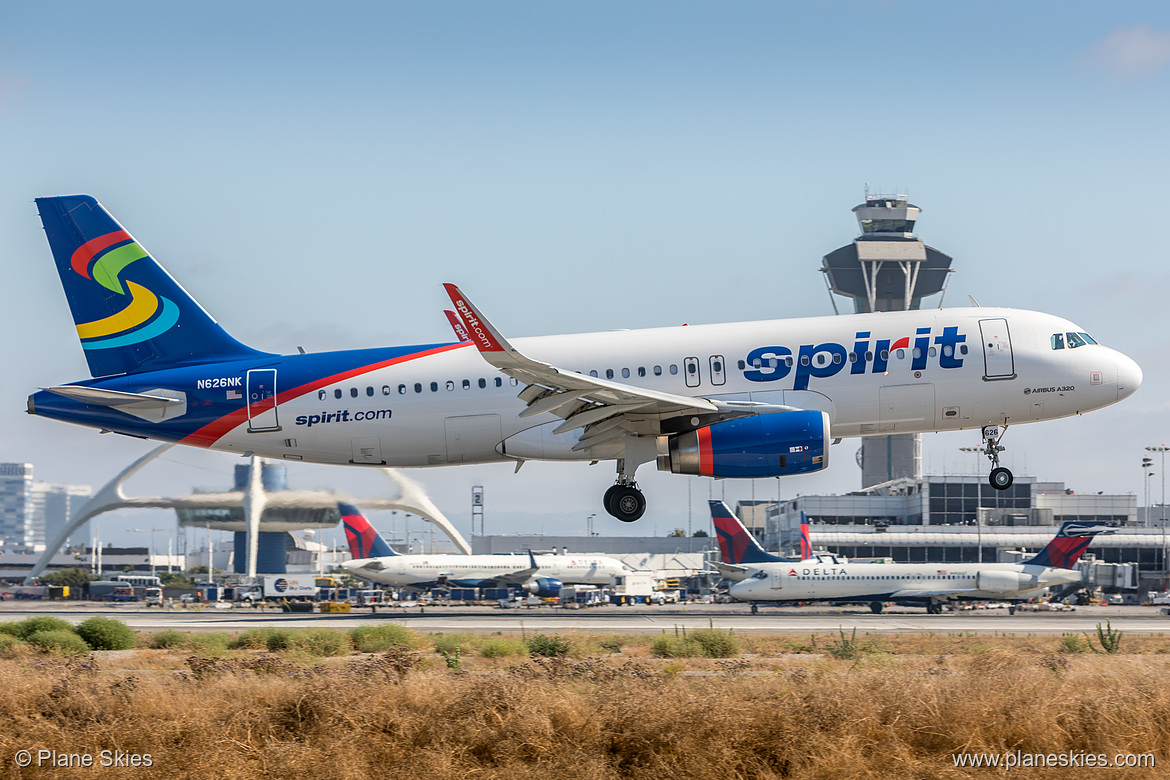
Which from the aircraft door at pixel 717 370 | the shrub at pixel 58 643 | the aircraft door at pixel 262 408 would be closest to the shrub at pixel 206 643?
the shrub at pixel 58 643

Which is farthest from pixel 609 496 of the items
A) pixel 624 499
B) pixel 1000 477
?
pixel 1000 477

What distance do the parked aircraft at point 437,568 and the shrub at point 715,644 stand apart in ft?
184

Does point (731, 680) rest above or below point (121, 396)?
below

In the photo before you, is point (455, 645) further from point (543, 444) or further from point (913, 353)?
point (913, 353)

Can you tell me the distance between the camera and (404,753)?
17.7m

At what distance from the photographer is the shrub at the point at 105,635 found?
34.9 m

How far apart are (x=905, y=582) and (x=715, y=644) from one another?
45.5 meters

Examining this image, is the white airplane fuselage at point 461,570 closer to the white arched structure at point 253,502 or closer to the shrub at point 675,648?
the white arched structure at point 253,502

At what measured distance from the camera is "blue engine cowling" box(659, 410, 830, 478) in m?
28.7

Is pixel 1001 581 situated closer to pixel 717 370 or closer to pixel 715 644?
pixel 715 644

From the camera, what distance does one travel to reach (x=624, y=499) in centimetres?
3066

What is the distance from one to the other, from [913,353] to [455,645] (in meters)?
16.0

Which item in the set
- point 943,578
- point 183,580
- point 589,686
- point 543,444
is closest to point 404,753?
point 589,686

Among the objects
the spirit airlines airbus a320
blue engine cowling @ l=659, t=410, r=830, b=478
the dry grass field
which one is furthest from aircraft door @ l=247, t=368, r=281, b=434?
blue engine cowling @ l=659, t=410, r=830, b=478
